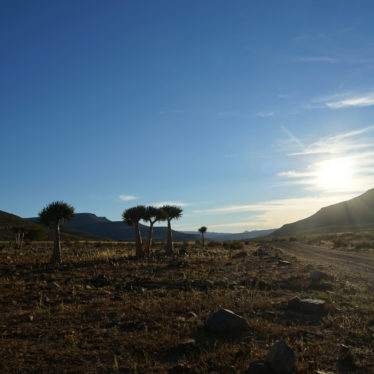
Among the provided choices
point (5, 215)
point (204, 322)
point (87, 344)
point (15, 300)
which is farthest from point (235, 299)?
point (5, 215)

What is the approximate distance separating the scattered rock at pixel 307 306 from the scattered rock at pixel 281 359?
152 inches

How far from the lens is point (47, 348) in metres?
6.45

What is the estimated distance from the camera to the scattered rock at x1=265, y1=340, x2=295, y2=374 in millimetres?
5133

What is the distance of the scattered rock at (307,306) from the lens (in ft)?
28.8

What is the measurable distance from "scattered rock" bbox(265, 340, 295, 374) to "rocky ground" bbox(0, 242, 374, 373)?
0.05 feet

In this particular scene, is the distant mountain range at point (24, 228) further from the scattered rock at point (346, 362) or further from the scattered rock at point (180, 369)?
the scattered rock at point (346, 362)

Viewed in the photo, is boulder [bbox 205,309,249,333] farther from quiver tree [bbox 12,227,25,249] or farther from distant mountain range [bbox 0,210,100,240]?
distant mountain range [bbox 0,210,100,240]

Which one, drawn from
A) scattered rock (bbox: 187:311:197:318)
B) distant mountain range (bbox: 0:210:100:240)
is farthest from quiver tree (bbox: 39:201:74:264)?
distant mountain range (bbox: 0:210:100:240)

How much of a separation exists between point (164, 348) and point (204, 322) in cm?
161

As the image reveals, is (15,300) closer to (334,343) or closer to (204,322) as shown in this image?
(204,322)

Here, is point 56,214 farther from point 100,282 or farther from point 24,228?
point 24,228

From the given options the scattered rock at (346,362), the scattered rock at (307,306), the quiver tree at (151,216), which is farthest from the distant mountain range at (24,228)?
the scattered rock at (346,362)

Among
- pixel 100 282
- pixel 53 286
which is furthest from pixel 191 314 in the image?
pixel 53 286

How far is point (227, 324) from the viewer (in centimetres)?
729
